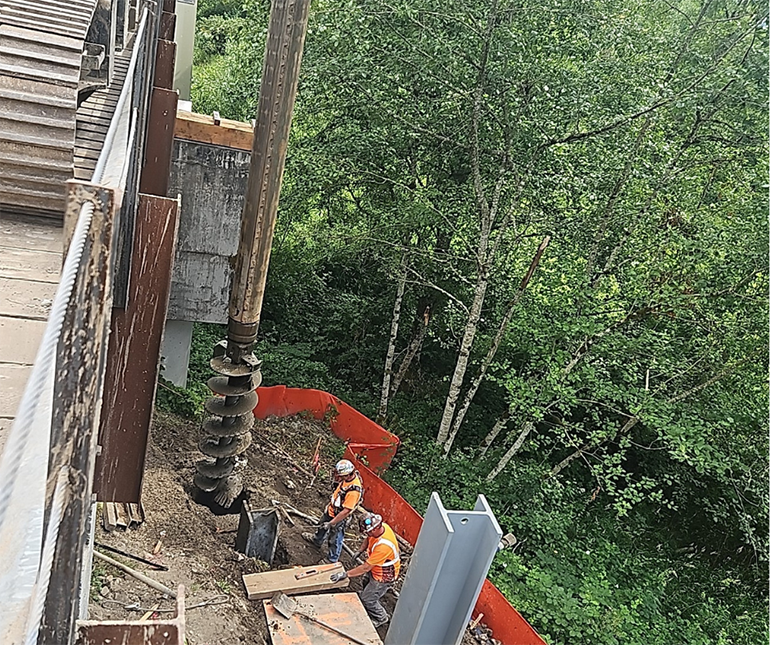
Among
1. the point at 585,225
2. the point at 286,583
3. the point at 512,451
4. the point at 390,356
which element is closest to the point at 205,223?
the point at 390,356

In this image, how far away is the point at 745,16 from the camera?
25.5 ft

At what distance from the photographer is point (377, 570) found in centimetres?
662

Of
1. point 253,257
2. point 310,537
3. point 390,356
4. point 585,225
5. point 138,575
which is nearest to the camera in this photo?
point 138,575

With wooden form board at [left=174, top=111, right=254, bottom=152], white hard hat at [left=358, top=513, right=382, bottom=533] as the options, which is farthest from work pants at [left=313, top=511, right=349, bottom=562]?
wooden form board at [left=174, top=111, right=254, bottom=152]

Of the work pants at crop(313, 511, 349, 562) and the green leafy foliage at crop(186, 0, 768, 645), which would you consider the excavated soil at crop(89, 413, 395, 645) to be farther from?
the green leafy foliage at crop(186, 0, 768, 645)

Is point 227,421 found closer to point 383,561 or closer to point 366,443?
point 383,561

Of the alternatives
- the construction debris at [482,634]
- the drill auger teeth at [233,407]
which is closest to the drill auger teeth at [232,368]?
the drill auger teeth at [233,407]

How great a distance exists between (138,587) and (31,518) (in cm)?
527

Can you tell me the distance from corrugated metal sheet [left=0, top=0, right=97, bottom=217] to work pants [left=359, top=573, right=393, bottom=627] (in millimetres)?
5415

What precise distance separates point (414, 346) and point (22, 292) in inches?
426

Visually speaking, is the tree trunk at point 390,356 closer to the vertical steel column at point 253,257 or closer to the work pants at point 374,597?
the vertical steel column at point 253,257

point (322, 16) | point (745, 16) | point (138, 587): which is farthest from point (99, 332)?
point (745, 16)

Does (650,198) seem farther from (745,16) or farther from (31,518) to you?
(31,518)

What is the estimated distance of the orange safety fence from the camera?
7.98 m
